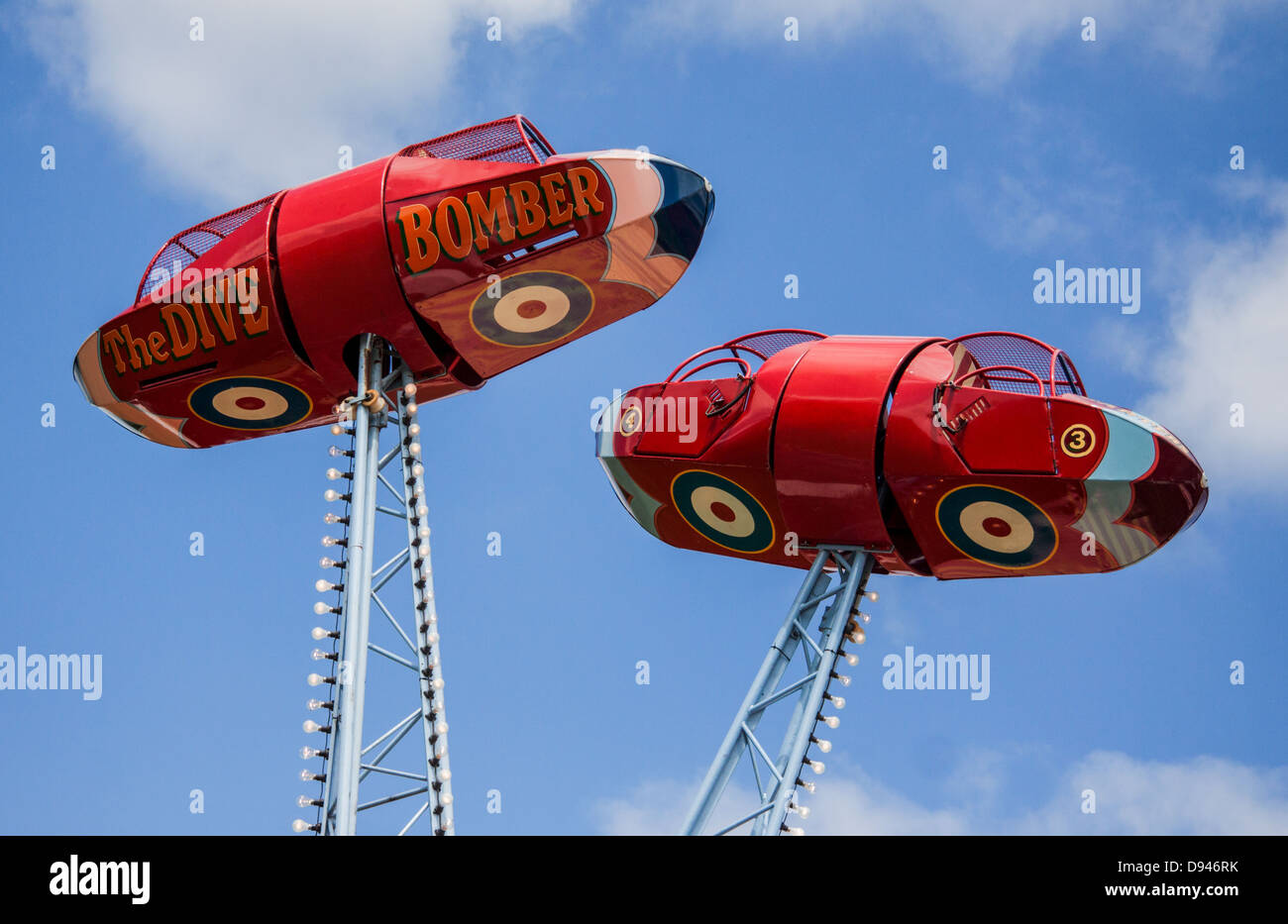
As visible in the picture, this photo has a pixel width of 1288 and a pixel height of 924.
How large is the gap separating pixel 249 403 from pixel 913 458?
27.4 ft

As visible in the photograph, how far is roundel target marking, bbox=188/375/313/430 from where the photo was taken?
65.0 feet

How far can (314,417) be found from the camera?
2075 cm

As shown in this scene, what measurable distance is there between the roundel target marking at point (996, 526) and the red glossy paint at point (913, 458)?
0.07ft

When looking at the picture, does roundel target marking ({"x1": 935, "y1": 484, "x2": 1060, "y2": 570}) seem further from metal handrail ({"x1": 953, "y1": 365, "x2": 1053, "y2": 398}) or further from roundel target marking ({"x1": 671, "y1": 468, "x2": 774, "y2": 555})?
roundel target marking ({"x1": 671, "y1": 468, "x2": 774, "y2": 555})

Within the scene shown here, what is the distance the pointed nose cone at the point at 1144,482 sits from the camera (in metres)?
17.8

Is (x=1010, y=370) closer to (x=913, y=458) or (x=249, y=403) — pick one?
(x=913, y=458)

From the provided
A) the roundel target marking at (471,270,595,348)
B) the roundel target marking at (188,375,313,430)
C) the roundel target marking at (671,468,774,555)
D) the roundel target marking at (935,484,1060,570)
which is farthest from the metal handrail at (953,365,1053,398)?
the roundel target marking at (188,375,313,430)

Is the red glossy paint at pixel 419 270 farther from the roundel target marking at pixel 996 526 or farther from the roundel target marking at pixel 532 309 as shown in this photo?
the roundel target marking at pixel 996 526

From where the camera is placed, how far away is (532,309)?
18969 mm

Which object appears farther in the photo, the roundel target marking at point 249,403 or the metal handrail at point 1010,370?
the roundel target marking at point 249,403

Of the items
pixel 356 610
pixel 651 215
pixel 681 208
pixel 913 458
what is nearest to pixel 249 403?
pixel 356 610

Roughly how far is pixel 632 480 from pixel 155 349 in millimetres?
6322

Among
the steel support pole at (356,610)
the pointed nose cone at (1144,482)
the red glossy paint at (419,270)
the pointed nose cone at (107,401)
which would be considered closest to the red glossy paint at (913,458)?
the pointed nose cone at (1144,482)
